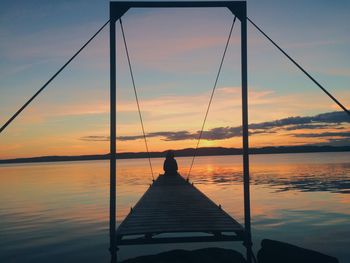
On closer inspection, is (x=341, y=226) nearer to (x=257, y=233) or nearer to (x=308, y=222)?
(x=308, y=222)

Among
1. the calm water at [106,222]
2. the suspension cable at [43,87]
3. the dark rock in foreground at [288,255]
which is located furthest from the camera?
the calm water at [106,222]

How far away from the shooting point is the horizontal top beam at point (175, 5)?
10.3 m

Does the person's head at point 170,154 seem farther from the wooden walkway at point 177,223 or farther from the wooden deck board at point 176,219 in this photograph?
the wooden walkway at point 177,223

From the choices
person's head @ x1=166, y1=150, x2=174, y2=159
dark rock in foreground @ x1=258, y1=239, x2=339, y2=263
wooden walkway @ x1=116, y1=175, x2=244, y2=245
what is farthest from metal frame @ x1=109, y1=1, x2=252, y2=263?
person's head @ x1=166, y1=150, x2=174, y2=159

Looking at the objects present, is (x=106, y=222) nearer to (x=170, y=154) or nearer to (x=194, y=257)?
(x=170, y=154)

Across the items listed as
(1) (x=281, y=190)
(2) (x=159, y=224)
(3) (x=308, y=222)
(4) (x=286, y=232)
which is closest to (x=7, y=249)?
(2) (x=159, y=224)

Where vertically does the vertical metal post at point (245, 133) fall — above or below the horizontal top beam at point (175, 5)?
below

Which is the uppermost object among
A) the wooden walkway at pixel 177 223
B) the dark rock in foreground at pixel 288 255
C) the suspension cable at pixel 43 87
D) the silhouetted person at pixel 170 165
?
the suspension cable at pixel 43 87

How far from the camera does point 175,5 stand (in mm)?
10477

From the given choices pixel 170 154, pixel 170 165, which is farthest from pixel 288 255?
pixel 170 165

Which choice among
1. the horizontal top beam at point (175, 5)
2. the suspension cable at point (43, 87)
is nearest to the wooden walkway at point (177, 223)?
the suspension cable at point (43, 87)

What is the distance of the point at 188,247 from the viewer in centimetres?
1684

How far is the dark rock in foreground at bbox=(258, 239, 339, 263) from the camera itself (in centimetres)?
940

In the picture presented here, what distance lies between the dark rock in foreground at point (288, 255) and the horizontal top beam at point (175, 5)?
647 centimetres
